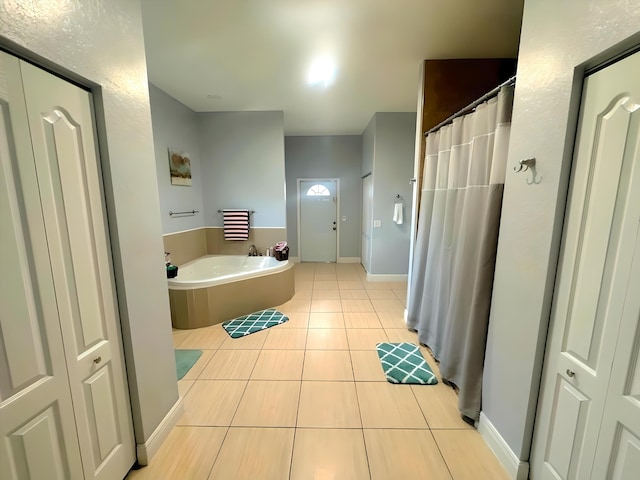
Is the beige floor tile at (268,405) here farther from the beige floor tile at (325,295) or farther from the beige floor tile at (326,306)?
the beige floor tile at (325,295)

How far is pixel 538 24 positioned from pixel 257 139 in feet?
11.7

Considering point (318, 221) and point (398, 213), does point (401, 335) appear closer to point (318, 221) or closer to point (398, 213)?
point (398, 213)

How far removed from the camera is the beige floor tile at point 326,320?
3.03 m

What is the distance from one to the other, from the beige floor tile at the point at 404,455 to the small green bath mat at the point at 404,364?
490 millimetres

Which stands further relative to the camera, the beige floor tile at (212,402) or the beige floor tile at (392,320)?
the beige floor tile at (392,320)

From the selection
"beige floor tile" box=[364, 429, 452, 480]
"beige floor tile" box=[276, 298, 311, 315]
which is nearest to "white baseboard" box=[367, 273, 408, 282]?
"beige floor tile" box=[276, 298, 311, 315]

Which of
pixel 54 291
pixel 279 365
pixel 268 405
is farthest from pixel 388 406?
pixel 54 291

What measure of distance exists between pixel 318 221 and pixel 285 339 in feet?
11.4

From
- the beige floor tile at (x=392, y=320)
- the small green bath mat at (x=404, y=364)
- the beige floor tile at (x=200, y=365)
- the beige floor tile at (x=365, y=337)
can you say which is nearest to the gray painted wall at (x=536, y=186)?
the small green bath mat at (x=404, y=364)

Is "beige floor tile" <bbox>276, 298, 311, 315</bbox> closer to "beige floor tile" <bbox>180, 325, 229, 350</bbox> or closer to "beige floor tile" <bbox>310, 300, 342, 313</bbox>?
"beige floor tile" <bbox>310, 300, 342, 313</bbox>

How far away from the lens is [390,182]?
170 inches

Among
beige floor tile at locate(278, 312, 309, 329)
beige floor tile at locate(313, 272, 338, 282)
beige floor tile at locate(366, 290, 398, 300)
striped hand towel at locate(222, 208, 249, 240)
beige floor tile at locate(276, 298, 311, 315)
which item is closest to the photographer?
beige floor tile at locate(278, 312, 309, 329)

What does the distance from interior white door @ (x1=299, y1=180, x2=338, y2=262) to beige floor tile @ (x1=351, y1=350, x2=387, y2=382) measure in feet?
11.7

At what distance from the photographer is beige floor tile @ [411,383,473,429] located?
173 cm
